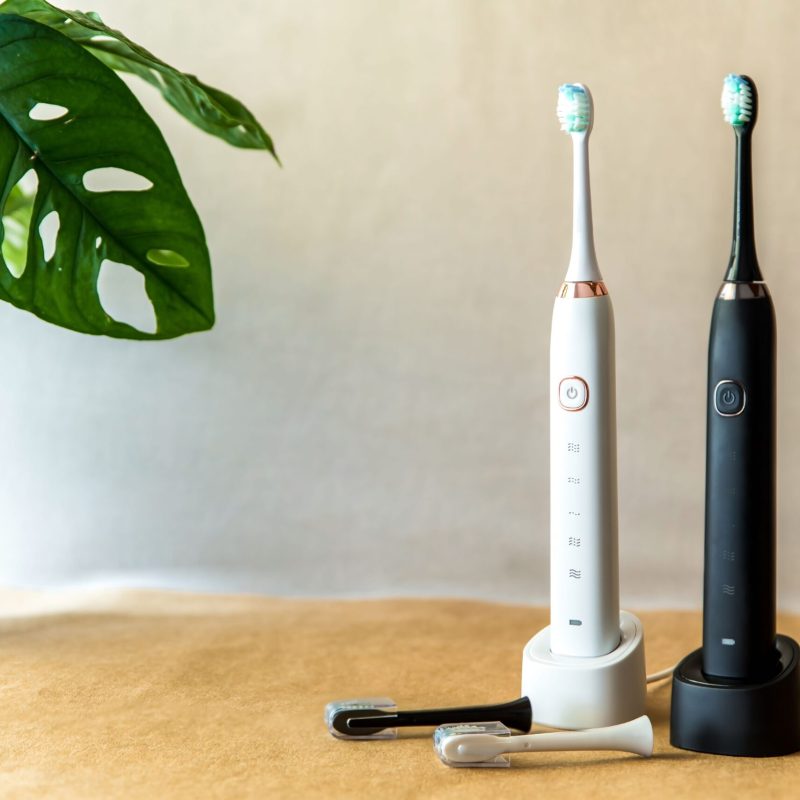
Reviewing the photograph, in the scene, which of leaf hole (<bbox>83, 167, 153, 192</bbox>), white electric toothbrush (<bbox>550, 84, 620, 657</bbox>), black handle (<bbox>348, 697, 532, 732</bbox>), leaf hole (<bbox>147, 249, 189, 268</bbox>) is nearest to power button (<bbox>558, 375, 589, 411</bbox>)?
white electric toothbrush (<bbox>550, 84, 620, 657</bbox>)

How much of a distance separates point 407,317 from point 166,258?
369 mm

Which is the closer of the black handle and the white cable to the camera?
the black handle

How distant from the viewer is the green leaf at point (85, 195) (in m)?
0.84

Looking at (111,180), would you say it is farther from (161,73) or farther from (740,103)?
(740,103)

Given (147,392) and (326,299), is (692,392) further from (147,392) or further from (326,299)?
(147,392)

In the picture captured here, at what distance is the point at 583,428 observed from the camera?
0.76 meters

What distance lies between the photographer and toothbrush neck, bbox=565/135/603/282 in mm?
754

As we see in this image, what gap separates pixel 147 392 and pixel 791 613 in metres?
0.73

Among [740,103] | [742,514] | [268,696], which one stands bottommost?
[268,696]

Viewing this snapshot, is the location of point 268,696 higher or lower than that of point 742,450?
lower

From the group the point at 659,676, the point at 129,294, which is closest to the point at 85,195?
the point at 129,294

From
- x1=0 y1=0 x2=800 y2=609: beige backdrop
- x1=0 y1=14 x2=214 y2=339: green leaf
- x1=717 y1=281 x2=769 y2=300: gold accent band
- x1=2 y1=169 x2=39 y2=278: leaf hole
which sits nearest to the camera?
x1=717 y1=281 x2=769 y2=300: gold accent band

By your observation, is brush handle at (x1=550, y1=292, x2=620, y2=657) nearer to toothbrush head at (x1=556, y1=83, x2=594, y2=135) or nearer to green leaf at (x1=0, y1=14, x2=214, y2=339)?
toothbrush head at (x1=556, y1=83, x2=594, y2=135)

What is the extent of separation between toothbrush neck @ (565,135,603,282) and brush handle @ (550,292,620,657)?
1 centimetres
